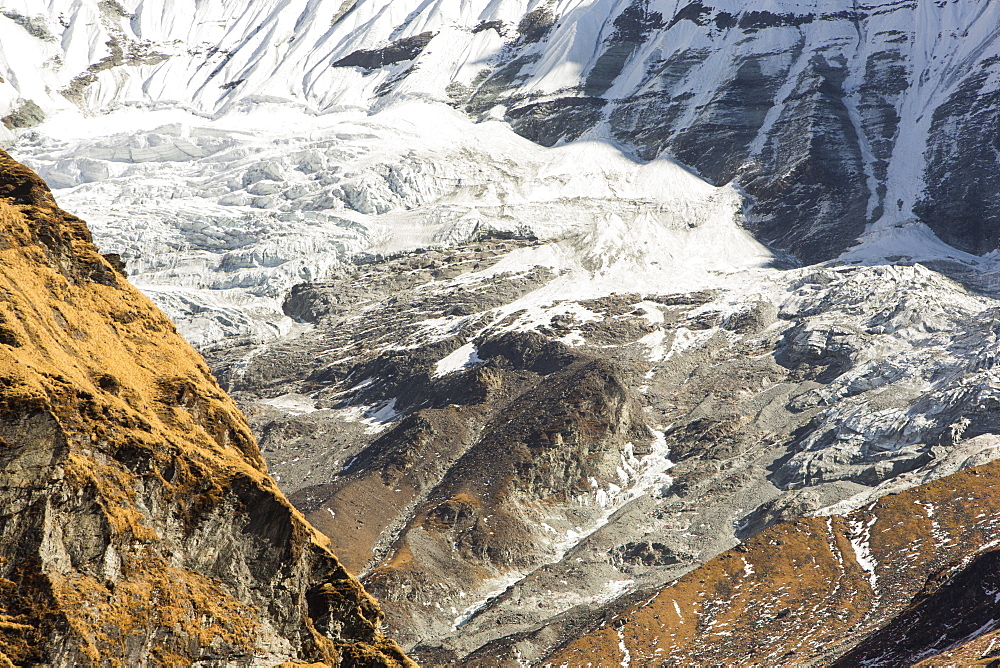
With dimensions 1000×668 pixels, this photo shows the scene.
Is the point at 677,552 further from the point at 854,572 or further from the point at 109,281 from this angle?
the point at 109,281

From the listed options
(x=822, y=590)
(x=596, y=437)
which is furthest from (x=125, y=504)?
(x=596, y=437)

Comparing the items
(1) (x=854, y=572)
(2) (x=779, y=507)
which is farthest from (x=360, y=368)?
(1) (x=854, y=572)

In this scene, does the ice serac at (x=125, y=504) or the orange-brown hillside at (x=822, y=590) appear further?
the orange-brown hillside at (x=822, y=590)

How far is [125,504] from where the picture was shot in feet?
56.7

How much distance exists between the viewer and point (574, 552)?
128000mm

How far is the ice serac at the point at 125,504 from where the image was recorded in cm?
1590

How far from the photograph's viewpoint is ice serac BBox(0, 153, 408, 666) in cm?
1590

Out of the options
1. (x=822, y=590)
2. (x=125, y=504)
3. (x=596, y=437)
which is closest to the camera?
(x=125, y=504)

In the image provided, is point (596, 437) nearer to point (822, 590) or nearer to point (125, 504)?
point (822, 590)

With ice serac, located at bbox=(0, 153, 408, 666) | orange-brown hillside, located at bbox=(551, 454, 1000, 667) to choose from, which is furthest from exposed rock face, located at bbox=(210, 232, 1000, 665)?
ice serac, located at bbox=(0, 153, 408, 666)

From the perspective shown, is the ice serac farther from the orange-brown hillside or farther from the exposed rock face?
the exposed rock face

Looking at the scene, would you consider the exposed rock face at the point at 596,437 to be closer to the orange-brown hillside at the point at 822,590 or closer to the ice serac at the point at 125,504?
the orange-brown hillside at the point at 822,590

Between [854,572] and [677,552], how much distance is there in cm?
3361

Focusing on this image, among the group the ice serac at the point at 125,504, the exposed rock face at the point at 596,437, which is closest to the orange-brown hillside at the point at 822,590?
the exposed rock face at the point at 596,437
